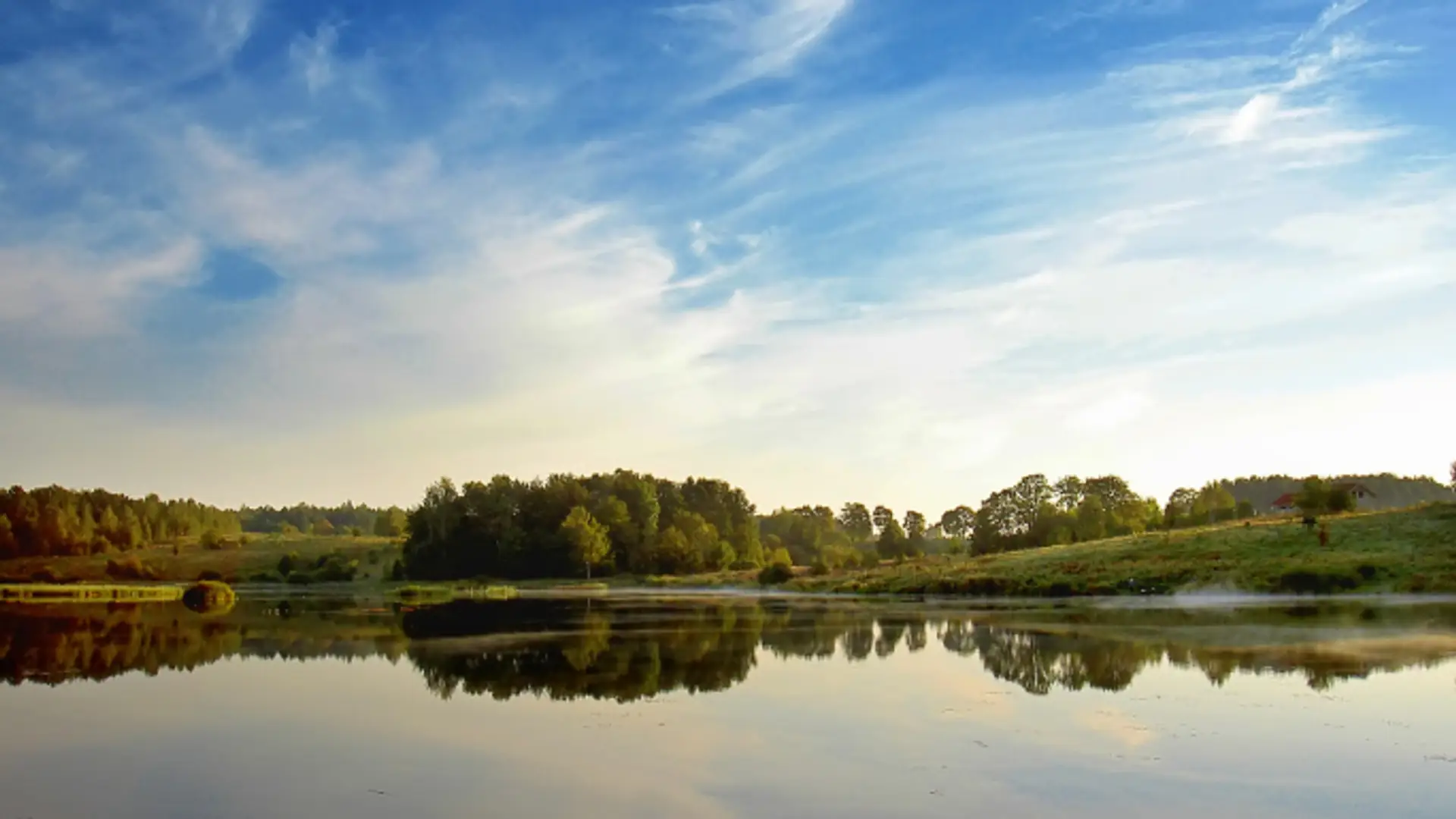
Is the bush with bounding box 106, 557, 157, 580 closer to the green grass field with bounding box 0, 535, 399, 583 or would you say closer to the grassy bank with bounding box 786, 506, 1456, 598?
the green grass field with bounding box 0, 535, 399, 583

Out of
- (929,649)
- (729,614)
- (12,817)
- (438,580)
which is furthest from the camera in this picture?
(438,580)

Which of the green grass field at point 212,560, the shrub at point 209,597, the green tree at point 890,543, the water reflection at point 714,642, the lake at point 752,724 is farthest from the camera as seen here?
the green tree at point 890,543

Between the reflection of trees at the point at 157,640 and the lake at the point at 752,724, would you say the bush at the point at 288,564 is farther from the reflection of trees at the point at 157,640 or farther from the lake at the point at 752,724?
the lake at the point at 752,724

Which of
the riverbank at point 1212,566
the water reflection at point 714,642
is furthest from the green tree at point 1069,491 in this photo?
the water reflection at point 714,642

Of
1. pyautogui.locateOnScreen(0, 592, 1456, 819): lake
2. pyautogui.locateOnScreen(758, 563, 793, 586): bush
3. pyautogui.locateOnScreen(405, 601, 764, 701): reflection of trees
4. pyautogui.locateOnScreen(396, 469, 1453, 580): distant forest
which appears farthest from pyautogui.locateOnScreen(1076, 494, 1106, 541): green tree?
pyautogui.locateOnScreen(0, 592, 1456, 819): lake

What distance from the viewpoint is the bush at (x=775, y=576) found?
10638cm

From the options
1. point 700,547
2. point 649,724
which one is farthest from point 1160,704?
point 700,547

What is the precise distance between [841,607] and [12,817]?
5186 cm

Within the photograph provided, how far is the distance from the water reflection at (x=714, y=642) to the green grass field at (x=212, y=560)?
76.3 m

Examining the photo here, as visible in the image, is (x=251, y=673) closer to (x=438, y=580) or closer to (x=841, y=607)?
(x=841, y=607)

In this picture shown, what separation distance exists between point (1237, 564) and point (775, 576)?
50.3 m

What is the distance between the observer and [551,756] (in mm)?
16375

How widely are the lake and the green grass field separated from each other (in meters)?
99.1

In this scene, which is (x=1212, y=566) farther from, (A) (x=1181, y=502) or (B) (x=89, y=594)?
(A) (x=1181, y=502)
